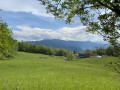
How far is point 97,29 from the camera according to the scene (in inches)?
179

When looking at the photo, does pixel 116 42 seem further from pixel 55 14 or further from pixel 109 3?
pixel 55 14

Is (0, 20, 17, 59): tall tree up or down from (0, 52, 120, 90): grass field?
up

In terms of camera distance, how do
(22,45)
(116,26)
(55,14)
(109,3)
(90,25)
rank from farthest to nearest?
(22,45), (55,14), (90,25), (116,26), (109,3)

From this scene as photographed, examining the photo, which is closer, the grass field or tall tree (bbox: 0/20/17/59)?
the grass field

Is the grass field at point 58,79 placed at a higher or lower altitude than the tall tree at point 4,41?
lower

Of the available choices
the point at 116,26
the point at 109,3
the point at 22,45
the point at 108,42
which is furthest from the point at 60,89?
the point at 22,45

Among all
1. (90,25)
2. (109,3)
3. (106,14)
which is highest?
(109,3)

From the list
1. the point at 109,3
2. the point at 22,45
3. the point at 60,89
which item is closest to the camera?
the point at 109,3

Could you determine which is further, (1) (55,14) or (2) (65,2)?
(1) (55,14)

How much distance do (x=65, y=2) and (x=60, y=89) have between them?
247 inches

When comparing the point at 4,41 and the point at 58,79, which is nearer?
the point at 58,79

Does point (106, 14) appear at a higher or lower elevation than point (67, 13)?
lower

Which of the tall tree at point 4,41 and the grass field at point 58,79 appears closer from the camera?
the grass field at point 58,79

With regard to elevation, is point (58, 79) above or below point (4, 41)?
below
